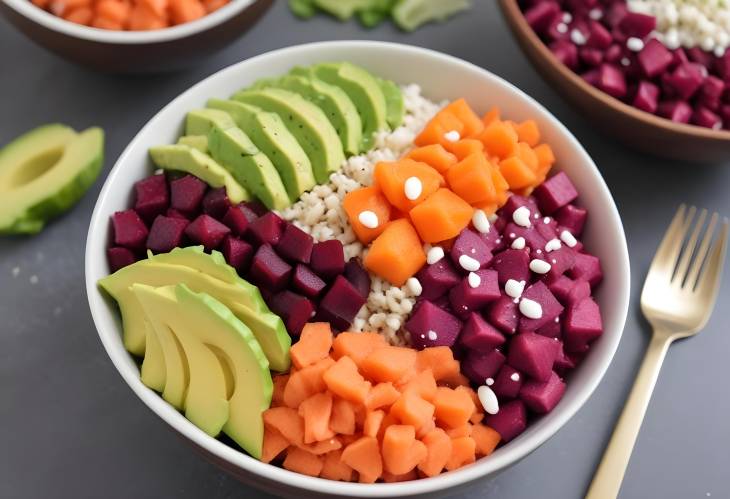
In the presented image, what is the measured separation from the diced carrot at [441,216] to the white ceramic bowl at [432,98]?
14.5 inches

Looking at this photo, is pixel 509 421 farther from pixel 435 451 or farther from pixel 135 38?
pixel 135 38

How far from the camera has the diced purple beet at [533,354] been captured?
1652mm

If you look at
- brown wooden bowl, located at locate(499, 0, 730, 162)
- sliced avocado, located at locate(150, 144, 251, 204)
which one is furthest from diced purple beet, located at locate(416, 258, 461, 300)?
brown wooden bowl, located at locate(499, 0, 730, 162)

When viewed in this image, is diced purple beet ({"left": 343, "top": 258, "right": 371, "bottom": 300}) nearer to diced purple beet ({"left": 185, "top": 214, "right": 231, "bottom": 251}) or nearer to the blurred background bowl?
diced purple beet ({"left": 185, "top": 214, "right": 231, "bottom": 251})

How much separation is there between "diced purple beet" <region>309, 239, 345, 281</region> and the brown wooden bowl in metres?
0.84

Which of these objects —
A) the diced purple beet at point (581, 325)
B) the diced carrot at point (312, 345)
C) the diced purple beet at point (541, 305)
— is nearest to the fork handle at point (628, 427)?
the diced purple beet at point (581, 325)

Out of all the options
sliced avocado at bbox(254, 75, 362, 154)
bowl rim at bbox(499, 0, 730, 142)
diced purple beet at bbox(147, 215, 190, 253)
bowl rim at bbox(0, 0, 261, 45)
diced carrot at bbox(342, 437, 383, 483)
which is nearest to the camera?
diced carrot at bbox(342, 437, 383, 483)

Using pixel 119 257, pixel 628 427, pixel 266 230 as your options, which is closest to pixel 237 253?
pixel 266 230

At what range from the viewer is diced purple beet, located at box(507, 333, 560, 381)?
1.65 m

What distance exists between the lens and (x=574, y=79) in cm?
210

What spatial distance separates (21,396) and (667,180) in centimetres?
188

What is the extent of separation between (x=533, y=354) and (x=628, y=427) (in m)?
0.44

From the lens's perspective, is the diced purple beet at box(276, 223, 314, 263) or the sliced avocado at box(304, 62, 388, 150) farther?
the sliced avocado at box(304, 62, 388, 150)

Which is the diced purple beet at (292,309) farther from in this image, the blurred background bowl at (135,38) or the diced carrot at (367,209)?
the blurred background bowl at (135,38)
